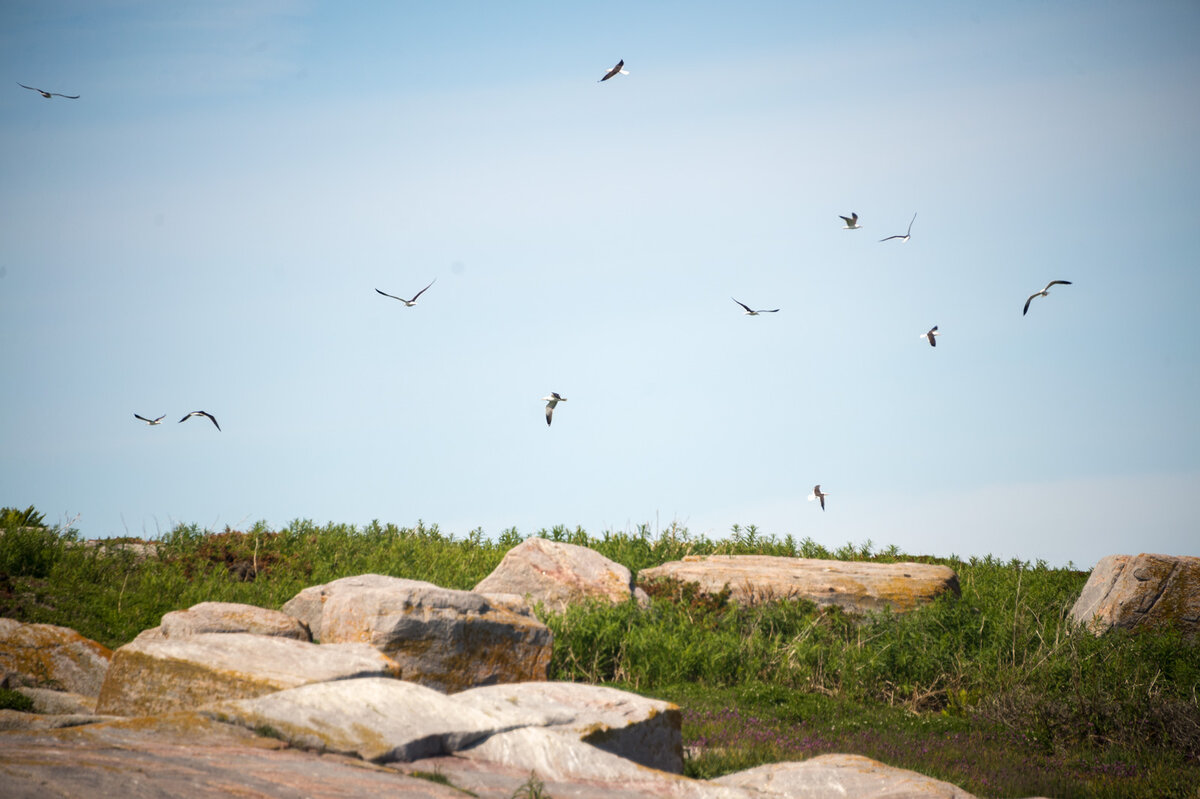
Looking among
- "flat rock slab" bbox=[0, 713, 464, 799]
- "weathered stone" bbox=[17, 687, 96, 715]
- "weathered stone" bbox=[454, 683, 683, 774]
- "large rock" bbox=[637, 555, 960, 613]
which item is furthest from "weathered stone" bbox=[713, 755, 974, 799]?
"large rock" bbox=[637, 555, 960, 613]

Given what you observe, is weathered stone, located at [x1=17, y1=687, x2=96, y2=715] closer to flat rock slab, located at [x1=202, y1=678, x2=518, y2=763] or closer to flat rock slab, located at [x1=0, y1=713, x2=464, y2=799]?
flat rock slab, located at [x1=0, y1=713, x2=464, y2=799]

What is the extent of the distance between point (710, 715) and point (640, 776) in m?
4.56

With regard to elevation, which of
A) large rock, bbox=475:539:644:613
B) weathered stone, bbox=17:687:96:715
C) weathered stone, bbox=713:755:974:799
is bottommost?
weathered stone, bbox=17:687:96:715

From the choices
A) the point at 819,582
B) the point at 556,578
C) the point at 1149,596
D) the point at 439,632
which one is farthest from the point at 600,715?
the point at 1149,596

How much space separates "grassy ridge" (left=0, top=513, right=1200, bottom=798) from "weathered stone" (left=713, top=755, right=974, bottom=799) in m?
0.88

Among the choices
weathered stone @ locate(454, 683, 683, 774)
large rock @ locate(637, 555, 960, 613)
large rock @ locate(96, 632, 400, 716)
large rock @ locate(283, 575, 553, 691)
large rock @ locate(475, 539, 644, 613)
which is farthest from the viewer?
large rock @ locate(637, 555, 960, 613)

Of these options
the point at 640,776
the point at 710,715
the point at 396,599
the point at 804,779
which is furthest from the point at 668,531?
the point at 640,776

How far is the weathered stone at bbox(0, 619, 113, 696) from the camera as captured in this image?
9898 millimetres

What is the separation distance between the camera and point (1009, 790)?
9.80 metres

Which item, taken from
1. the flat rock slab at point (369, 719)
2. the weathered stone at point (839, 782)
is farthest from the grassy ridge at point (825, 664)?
the flat rock slab at point (369, 719)

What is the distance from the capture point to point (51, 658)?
10.2 metres

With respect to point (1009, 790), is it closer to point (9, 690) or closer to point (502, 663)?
point (502, 663)

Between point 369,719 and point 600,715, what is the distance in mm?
2000

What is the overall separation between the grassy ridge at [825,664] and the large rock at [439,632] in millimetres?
1435
